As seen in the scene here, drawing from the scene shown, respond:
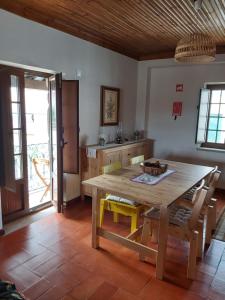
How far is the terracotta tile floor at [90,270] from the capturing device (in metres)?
1.92

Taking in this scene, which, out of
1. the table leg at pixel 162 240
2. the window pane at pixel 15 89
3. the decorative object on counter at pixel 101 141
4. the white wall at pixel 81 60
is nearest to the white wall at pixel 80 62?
the white wall at pixel 81 60

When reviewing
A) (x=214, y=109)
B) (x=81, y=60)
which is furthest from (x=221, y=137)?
(x=81, y=60)

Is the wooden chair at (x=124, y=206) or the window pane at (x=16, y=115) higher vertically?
the window pane at (x=16, y=115)

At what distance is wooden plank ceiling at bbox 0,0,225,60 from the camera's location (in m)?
2.50

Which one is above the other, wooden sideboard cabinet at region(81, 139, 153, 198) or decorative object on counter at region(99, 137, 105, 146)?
decorative object on counter at region(99, 137, 105, 146)

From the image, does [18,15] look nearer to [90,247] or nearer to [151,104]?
[90,247]

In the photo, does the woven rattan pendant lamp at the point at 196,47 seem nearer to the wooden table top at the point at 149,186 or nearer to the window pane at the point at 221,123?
the wooden table top at the point at 149,186

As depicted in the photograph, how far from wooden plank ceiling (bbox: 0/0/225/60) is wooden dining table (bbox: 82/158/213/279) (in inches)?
72.9

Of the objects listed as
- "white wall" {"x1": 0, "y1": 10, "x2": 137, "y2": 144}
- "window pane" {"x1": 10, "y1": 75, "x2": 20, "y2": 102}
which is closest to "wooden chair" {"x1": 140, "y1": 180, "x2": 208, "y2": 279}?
"white wall" {"x1": 0, "y1": 10, "x2": 137, "y2": 144}

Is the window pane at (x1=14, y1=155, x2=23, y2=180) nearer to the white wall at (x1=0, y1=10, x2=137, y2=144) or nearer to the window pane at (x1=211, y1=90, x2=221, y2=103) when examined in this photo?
the white wall at (x1=0, y1=10, x2=137, y2=144)

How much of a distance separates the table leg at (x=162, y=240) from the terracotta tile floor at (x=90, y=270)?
98 mm

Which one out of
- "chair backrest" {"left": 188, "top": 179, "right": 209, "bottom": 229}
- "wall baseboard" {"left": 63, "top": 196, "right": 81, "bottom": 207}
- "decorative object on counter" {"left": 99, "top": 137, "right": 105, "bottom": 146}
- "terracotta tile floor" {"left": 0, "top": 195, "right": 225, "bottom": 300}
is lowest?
"terracotta tile floor" {"left": 0, "top": 195, "right": 225, "bottom": 300}

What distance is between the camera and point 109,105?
4254 mm

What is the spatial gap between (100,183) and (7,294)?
1.31 metres
